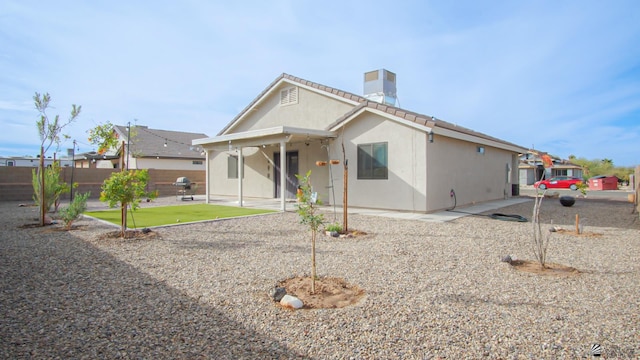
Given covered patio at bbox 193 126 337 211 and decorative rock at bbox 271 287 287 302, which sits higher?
covered patio at bbox 193 126 337 211

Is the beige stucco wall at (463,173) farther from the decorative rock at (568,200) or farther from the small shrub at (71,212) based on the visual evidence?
the small shrub at (71,212)

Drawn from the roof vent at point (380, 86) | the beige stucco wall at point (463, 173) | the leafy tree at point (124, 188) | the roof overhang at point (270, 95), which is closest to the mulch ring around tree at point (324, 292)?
the leafy tree at point (124, 188)

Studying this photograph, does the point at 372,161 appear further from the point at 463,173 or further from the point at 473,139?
the point at 473,139

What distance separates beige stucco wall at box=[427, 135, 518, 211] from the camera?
35.7ft

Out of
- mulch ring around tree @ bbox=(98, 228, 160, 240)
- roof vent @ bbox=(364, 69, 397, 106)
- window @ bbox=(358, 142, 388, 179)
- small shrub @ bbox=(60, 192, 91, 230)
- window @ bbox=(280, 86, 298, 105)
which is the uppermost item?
roof vent @ bbox=(364, 69, 397, 106)

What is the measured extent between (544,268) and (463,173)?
820cm

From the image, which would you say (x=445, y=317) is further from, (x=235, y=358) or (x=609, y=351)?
(x=235, y=358)

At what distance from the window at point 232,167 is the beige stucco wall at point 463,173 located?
10.0 m

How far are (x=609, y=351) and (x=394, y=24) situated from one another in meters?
10.4

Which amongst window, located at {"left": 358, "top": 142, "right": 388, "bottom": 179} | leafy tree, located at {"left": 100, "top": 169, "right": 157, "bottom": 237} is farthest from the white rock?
window, located at {"left": 358, "top": 142, "right": 388, "bottom": 179}

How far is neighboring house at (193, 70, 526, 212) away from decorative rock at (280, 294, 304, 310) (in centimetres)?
434

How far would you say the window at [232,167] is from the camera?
1748cm

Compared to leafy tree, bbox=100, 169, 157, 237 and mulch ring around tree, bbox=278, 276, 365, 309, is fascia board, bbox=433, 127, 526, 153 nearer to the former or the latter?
mulch ring around tree, bbox=278, 276, 365, 309

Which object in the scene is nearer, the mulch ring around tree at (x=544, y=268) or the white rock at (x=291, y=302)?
the white rock at (x=291, y=302)
